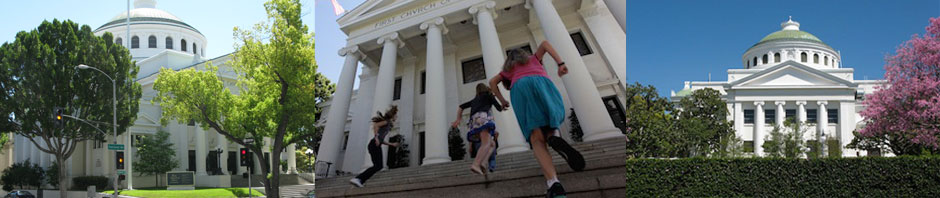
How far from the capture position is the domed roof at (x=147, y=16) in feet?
35.6

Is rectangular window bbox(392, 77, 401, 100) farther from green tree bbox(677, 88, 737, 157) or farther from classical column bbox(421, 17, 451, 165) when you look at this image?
green tree bbox(677, 88, 737, 157)

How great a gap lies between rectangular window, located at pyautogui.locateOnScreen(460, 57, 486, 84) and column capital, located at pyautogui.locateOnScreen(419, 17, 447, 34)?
235mm

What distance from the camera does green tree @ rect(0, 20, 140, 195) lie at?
1075 centimetres

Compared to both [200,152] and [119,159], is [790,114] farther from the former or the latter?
[119,159]

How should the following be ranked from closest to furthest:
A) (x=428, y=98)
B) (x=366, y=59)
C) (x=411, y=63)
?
(x=428, y=98)
(x=411, y=63)
(x=366, y=59)

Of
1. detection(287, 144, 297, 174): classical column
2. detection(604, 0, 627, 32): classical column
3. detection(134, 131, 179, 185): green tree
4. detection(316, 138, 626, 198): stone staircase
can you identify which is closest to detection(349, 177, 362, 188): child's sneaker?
detection(316, 138, 626, 198): stone staircase

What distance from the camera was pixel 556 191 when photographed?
2299 millimetres

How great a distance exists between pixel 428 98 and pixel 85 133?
10.3 metres

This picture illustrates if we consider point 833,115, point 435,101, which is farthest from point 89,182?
point 833,115

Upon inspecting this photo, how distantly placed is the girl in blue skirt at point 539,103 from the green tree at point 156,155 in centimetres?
888

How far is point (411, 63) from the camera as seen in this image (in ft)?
10.5

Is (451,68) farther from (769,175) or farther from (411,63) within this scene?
(769,175)

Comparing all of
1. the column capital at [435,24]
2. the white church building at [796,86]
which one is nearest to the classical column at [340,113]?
the column capital at [435,24]

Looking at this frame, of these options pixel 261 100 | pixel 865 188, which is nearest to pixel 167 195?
pixel 261 100
